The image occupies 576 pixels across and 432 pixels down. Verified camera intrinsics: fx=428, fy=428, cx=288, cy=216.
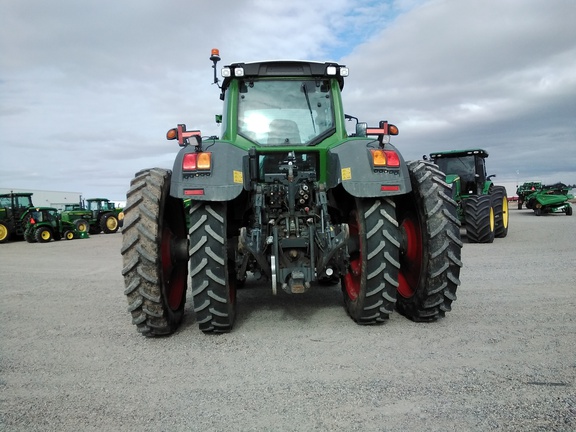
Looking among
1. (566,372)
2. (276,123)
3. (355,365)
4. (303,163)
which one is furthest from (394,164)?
(566,372)

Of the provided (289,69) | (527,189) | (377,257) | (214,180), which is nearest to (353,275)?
(377,257)

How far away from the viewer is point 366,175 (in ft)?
11.6

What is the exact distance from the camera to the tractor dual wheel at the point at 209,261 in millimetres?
3523

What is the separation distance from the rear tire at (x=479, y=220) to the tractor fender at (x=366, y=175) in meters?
7.96

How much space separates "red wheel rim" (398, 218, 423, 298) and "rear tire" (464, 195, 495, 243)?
24.0 ft

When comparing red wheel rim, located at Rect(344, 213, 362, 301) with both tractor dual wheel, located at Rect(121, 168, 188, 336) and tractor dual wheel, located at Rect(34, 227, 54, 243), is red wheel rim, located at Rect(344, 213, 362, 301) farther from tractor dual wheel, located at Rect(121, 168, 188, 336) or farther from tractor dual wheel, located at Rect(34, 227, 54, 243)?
tractor dual wheel, located at Rect(34, 227, 54, 243)

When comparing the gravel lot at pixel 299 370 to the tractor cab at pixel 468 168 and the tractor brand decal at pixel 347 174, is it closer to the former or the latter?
the tractor brand decal at pixel 347 174

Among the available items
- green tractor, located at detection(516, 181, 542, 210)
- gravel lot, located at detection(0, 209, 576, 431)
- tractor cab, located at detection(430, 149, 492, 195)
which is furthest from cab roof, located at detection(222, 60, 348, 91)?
green tractor, located at detection(516, 181, 542, 210)

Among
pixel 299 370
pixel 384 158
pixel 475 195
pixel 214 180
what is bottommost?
pixel 299 370

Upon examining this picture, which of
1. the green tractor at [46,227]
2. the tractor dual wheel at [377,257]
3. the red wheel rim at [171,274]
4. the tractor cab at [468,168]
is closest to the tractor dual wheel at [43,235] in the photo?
the green tractor at [46,227]

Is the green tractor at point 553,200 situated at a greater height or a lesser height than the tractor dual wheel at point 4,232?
greater

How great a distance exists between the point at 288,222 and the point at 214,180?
78cm

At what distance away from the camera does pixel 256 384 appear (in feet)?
8.77

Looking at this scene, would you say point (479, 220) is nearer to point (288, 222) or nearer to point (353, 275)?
point (353, 275)
